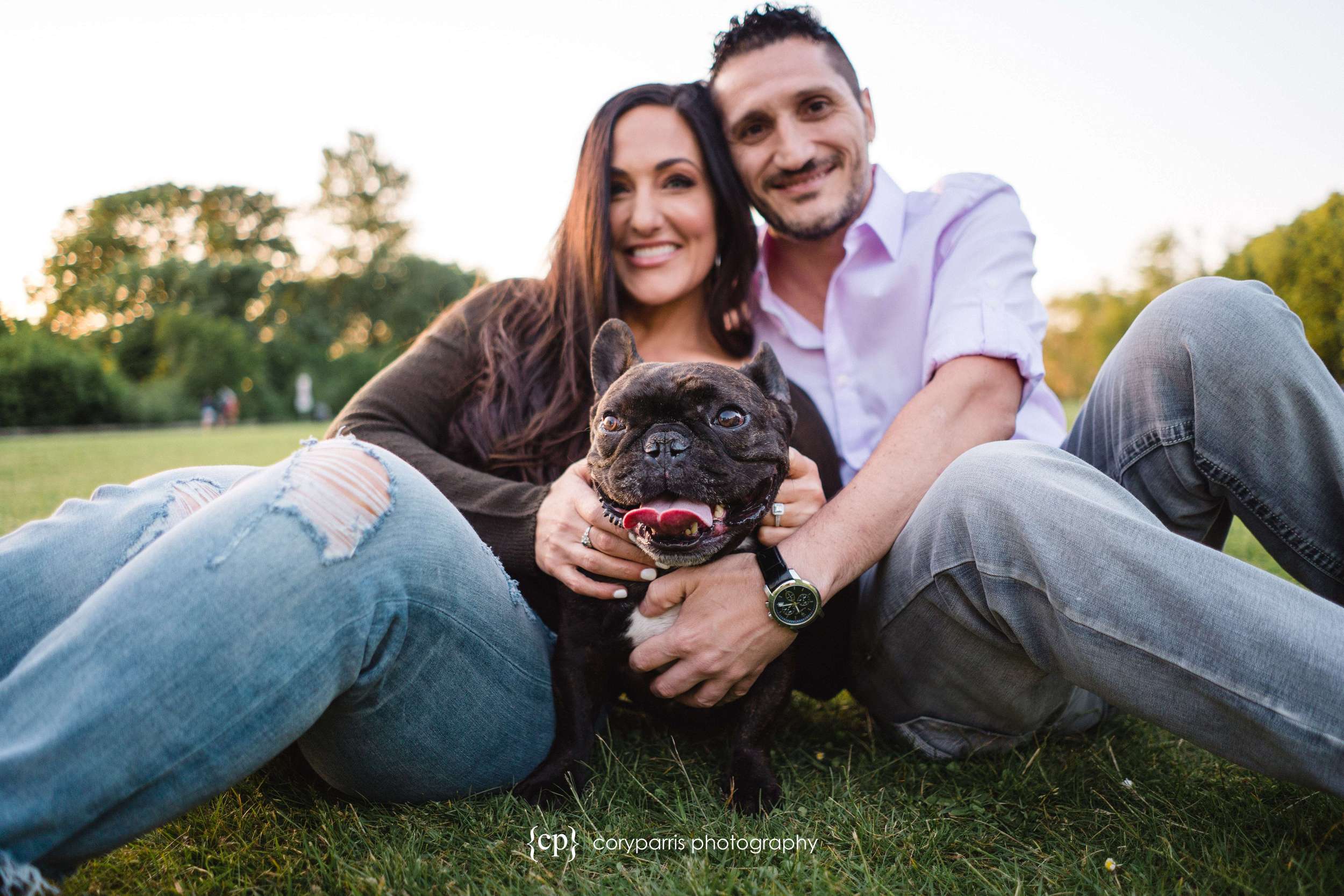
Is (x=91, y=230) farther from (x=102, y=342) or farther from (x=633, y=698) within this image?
(x=633, y=698)

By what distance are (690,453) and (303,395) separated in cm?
4083

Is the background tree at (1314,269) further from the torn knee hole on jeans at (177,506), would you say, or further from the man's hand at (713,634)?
the torn knee hole on jeans at (177,506)

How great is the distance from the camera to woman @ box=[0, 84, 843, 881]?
1.36 metres

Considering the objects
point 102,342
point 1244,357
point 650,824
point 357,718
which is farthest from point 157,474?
point 102,342

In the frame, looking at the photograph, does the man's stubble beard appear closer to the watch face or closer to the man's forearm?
the man's forearm

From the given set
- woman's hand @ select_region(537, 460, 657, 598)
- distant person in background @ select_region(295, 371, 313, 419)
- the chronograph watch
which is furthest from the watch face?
distant person in background @ select_region(295, 371, 313, 419)

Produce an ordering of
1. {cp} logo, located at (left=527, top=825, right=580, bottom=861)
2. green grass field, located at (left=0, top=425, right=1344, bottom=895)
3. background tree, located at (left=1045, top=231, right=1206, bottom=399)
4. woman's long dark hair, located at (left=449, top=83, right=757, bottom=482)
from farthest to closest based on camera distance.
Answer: background tree, located at (left=1045, top=231, right=1206, bottom=399)
woman's long dark hair, located at (left=449, top=83, right=757, bottom=482)
{cp} logo, located at (left=527, top=825, right=580, bottom=861)
green grass field, located at (left=0, top=425, right=1344, bottom=895)

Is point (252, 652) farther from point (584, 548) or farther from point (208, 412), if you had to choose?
point (208, 412)

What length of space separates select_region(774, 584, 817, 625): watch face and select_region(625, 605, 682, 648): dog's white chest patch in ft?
0.95

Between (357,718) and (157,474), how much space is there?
1.01 m

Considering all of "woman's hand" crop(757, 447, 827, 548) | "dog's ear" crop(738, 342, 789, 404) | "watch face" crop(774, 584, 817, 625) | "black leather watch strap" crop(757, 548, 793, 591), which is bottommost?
"watch face" crop(774, 584, 817, 625)

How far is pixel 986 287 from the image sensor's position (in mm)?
2748

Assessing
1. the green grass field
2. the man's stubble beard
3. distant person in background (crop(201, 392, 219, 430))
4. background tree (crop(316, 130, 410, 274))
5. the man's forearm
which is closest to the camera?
the green grass field

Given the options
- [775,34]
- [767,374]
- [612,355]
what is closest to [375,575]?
[612,355]
